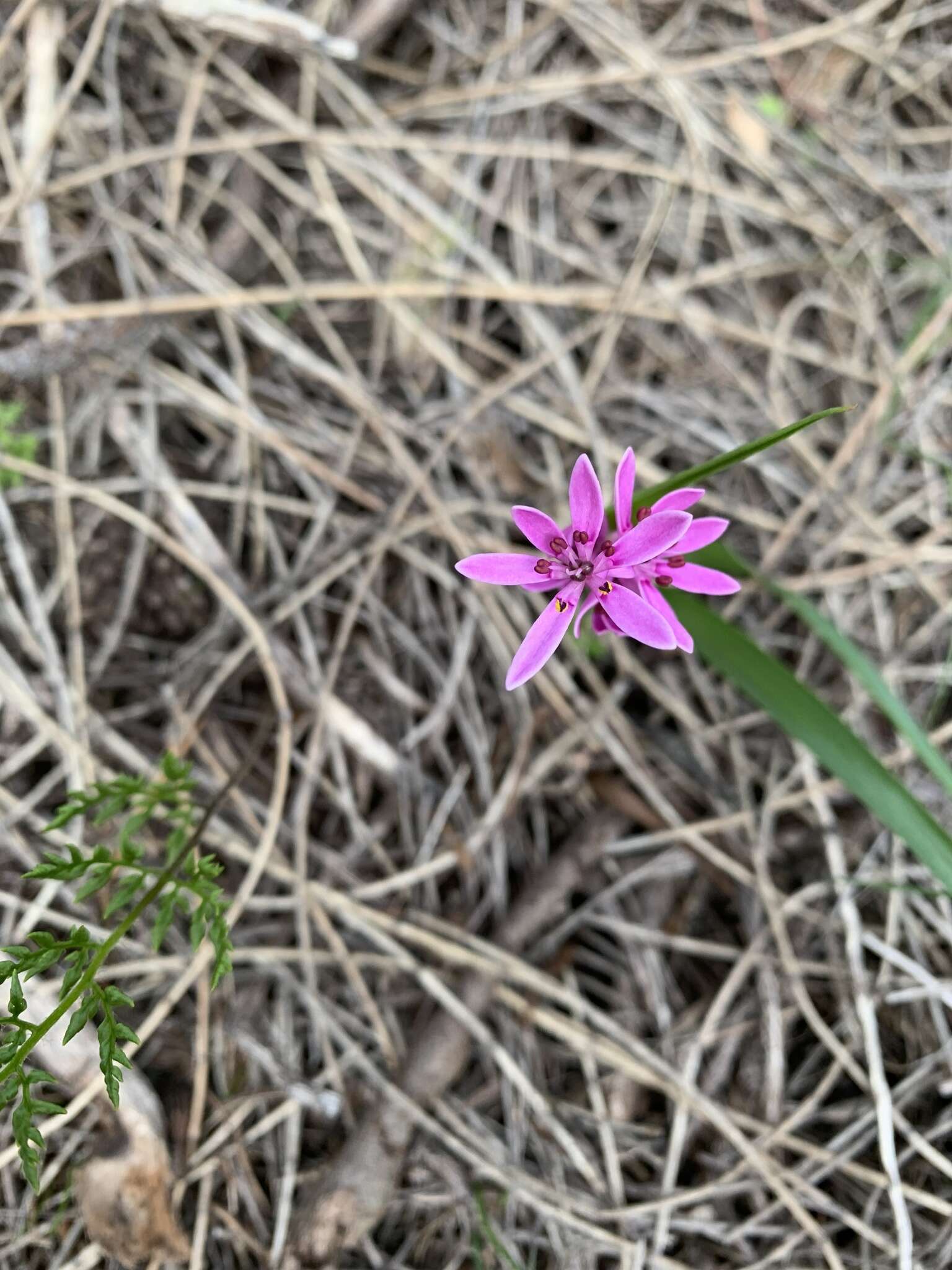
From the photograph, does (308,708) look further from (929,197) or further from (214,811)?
(929,197)

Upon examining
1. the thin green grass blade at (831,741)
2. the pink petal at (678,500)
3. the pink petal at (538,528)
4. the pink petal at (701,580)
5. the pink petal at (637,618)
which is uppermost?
the pink petal at (678,500)

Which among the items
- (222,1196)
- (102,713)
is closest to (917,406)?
(102,713)

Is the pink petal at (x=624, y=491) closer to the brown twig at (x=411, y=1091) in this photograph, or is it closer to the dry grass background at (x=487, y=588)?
the dry grass background at (x=487, y=588)

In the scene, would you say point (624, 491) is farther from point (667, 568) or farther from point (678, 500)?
point (667, 568)

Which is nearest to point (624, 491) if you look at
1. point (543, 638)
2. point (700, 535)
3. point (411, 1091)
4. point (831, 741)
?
point (700, 535)

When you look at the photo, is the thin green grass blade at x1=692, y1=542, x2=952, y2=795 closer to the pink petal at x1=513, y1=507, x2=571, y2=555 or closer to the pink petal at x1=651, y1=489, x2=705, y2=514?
the pink petal at x1=651, y1=489, x2=705, y2=514

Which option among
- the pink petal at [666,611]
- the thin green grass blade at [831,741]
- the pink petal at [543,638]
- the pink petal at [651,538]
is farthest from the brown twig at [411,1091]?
the pink petal at [651,538]
